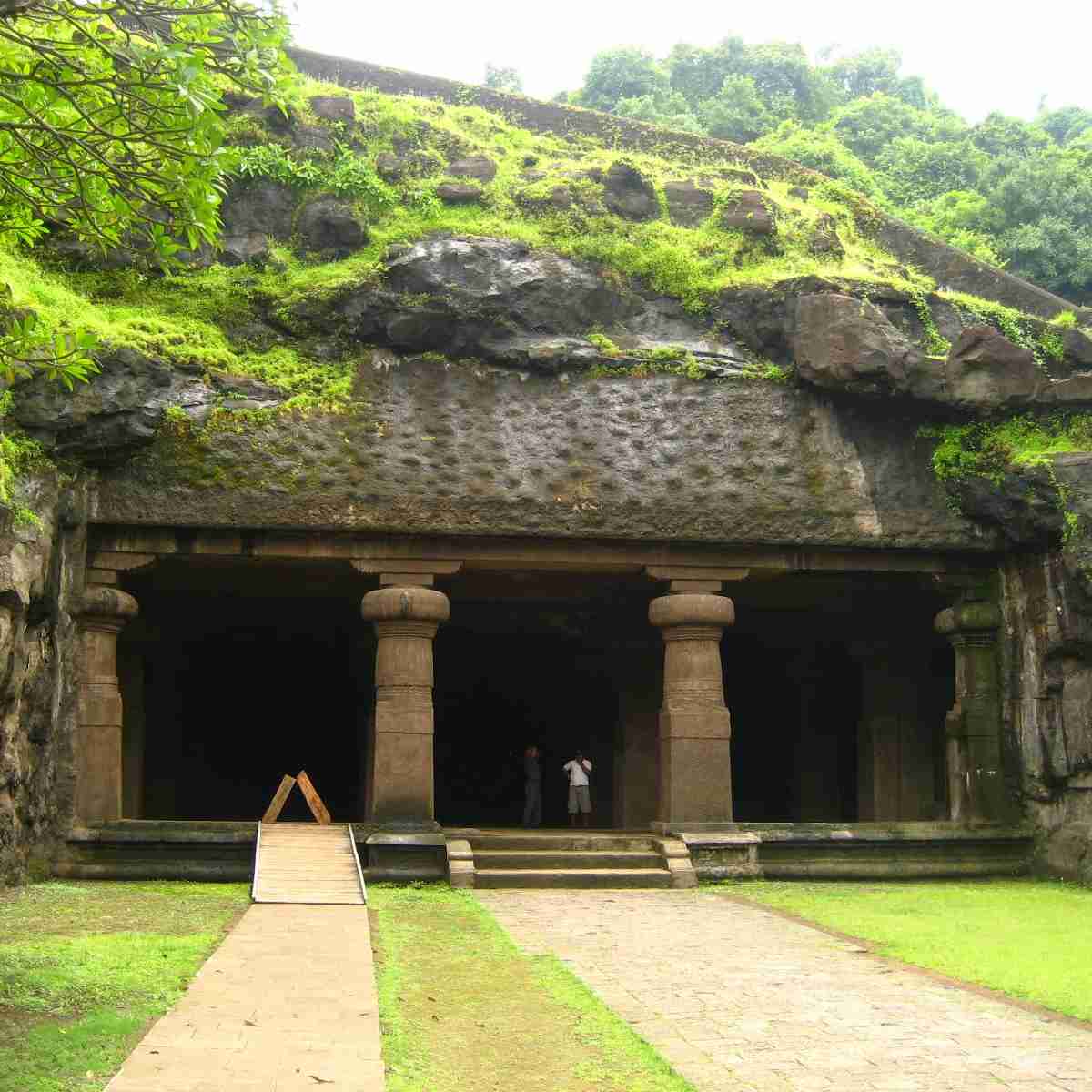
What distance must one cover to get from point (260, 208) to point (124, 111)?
382 inches

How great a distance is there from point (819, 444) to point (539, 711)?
8.33 m

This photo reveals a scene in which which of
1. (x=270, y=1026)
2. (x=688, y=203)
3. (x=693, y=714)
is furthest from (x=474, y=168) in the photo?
(x=270, y=1026)

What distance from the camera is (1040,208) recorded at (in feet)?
94.9

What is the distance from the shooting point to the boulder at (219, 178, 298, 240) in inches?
661

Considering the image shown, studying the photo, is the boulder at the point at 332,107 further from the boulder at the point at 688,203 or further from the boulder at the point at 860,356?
the boulder at the point at 860,356

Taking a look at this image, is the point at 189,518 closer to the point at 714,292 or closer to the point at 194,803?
the point at 714,292

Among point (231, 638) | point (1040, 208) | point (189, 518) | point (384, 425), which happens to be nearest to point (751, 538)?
point (384, 425)

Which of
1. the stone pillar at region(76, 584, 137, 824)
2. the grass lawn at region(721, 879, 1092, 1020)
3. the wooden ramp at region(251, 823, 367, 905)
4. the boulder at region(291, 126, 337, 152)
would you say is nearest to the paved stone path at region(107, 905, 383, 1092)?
the wooden ramp at region(251, 823, 367, 905)

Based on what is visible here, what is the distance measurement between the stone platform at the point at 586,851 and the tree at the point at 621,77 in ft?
110

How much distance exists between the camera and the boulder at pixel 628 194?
58.9 ft

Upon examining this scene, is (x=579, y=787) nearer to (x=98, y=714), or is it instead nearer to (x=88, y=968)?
(x=98, y=714)

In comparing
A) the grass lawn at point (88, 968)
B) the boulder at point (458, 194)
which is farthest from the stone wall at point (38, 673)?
the boulder at point (458, 194)

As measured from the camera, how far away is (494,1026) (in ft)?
23.0

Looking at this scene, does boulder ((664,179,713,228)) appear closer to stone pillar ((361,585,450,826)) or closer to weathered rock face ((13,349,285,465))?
weathered rock face ((13,349,285,465))
